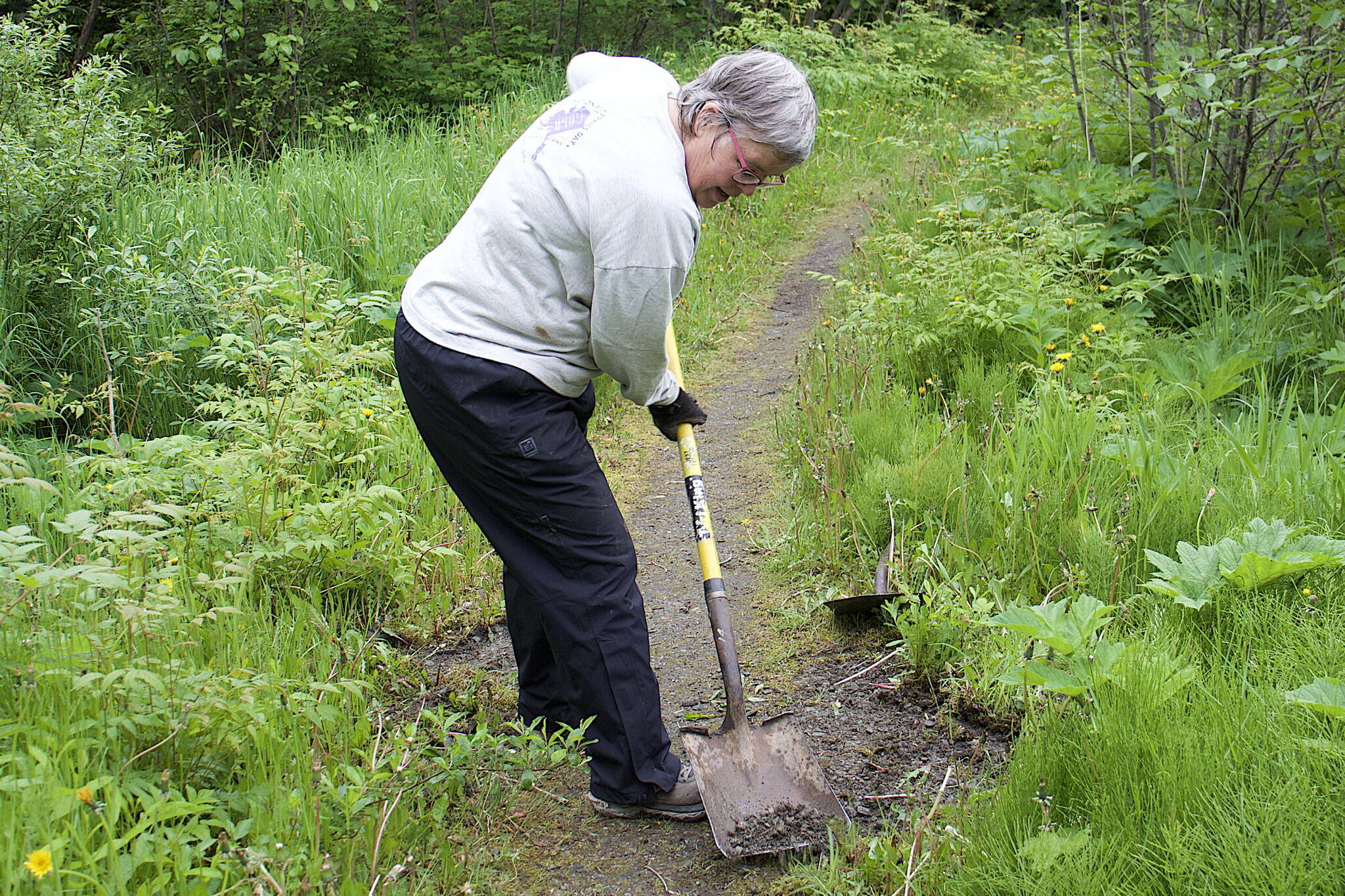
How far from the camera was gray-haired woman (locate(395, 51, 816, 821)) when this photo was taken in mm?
2100

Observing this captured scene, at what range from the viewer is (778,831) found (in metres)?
2.39

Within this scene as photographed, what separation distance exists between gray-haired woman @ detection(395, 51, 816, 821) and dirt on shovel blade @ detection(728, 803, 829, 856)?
241 millimetres

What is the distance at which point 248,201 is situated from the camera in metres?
5.56

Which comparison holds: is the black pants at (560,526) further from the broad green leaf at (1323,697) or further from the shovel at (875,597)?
the broad green leaf at (1323,697)

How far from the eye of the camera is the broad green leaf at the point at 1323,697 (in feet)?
6.30

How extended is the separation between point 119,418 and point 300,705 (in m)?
2.68

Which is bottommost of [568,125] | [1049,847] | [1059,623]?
[1049,847]

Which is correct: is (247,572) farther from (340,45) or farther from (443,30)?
(443,30)

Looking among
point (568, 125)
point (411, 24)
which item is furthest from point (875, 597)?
point (411, 24)

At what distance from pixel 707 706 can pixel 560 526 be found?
3.31 feet

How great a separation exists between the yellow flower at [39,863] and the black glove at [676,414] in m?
1.68

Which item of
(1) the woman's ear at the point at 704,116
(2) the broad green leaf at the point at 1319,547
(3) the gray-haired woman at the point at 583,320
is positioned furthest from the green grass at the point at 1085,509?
(1) the woman's ear at the point at 704,116

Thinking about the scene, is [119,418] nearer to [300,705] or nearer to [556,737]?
[300,705]

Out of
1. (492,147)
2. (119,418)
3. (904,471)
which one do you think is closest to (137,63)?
(492,147)
